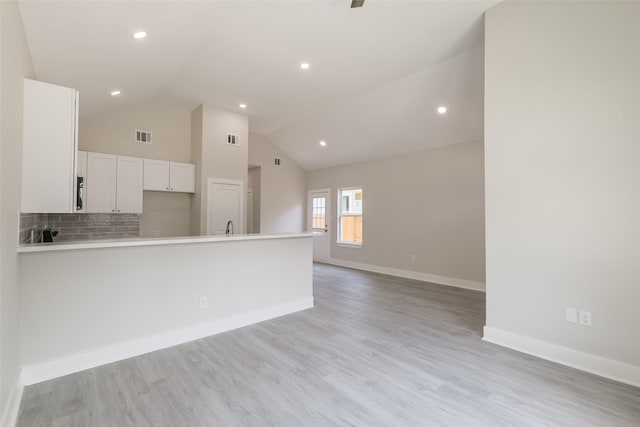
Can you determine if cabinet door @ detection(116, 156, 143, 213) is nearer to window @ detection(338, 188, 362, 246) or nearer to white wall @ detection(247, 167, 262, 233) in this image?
white wall @ detection(247, 167, 262, 233)

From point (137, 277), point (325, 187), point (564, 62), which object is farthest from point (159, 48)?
point (325, 187)

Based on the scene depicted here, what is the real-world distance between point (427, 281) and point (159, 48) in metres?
5.59

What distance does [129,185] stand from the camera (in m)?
4.80

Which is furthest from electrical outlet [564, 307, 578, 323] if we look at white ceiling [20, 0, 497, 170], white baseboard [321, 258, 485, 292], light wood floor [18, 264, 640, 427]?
white ceiling [20, 0, 497, 170]

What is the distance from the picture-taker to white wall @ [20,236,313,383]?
2234 millimetres

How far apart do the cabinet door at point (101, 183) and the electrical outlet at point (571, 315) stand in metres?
5.90

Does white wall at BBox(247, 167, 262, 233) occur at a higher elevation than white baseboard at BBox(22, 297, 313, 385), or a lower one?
higher

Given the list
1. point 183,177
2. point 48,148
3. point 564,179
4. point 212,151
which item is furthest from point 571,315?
point 183,177

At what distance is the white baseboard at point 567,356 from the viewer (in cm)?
223

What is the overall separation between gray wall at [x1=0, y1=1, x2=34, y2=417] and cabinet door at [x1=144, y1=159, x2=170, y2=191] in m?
3.04

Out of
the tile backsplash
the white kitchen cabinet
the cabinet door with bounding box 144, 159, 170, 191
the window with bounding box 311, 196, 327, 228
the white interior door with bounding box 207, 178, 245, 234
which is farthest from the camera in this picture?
the window with bounding box 311, 196, 327, 228

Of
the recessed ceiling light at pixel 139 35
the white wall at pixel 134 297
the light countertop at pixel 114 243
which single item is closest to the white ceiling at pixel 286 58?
the recessed ceiling light at pixel 139 35

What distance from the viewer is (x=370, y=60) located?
3.72m

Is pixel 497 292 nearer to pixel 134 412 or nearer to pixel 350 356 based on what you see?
pixel 350 356
